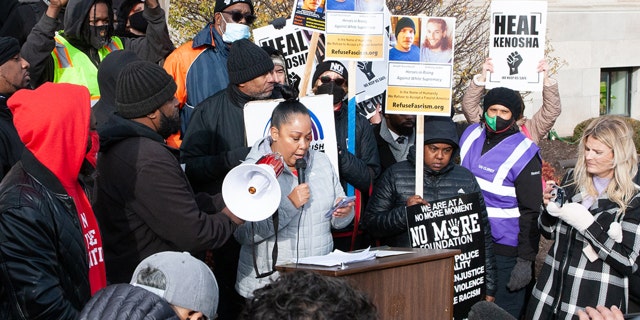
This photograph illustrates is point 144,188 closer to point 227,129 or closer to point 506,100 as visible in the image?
point 227,129

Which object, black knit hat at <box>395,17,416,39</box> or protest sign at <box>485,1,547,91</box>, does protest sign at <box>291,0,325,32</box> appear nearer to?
black knit hat at <box>395,17,416,39</box>

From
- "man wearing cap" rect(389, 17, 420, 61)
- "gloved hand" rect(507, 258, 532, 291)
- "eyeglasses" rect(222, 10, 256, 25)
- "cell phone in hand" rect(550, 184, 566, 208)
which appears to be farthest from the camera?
"eyeglasses" rect(222, 10, 256, 25)

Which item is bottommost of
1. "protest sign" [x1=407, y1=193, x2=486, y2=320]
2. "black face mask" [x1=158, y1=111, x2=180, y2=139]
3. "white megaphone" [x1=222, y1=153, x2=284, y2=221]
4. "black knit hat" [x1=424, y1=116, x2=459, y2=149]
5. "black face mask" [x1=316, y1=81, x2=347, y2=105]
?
"protest sign" [x1=407, y1=193, x2=486, y2=320]

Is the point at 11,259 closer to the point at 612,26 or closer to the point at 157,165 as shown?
the point at 157,165

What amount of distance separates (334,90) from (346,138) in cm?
47

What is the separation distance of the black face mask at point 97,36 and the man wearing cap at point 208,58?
0.54 meters

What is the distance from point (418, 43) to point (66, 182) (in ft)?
11.4

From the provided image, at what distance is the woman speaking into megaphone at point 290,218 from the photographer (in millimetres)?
5121

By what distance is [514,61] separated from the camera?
6.95 metres

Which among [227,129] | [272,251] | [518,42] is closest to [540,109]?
[518,42]

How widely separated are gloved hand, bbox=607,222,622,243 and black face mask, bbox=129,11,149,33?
4.63 metres

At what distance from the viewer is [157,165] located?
4301 mm

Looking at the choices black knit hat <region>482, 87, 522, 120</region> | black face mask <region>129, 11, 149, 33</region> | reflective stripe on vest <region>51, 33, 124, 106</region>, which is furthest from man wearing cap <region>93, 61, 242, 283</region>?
black face mask <region>129, 11, 149, 33</region>

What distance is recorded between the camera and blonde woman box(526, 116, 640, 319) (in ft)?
16.8
